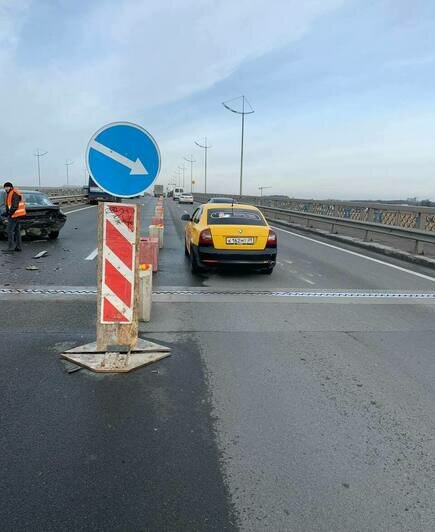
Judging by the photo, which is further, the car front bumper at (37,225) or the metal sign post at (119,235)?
the car front bumper at (37,225)

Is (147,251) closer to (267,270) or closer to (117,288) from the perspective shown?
(267,270)

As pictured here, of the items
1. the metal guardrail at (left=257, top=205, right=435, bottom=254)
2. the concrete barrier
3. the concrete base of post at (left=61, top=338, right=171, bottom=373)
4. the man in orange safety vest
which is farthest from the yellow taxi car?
the man in orange safety vest

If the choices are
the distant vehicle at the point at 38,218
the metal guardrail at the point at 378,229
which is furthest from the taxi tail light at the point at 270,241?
the distant vehicle at the point at 38,218

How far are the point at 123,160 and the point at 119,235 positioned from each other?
77 centimetres

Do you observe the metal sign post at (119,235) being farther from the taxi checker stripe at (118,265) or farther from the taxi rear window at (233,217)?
the taxi rear window at (233,217)

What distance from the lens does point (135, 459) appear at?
309 centimetres

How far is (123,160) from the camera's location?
16.0 ft

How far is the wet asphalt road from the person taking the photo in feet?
8.63

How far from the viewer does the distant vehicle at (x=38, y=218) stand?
14.4m

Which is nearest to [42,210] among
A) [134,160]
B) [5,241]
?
[5,241]

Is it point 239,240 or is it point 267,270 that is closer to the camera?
point 239,240

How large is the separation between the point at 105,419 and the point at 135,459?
0.62m

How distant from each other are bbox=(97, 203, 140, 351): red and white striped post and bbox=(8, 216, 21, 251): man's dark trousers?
28.8 ft

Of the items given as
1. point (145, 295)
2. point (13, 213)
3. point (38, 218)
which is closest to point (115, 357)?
point (145, 295)
